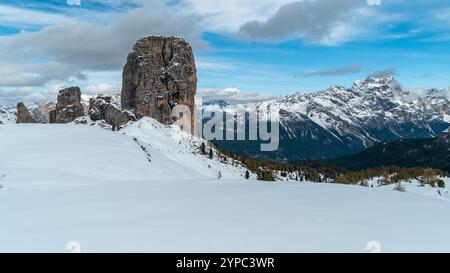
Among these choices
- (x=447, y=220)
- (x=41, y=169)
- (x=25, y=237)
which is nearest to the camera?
(x=25, y=237)

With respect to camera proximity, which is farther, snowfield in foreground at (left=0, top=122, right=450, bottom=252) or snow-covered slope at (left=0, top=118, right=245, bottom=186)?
snow-covered slope at (left=0, top=118, right=245, bottom=186)

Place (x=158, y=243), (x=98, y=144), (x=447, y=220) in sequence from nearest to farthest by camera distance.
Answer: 1. (x=158, y=243)
2. (x=447, y=220)
3. (x=98, y=144)

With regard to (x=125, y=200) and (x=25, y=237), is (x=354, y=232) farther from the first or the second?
(x=125, y=200)

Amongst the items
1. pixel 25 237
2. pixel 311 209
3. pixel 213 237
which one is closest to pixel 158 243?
pixel 213 237

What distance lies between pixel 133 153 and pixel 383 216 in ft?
157

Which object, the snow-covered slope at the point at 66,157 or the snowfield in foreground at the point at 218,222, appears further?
the snow-covered slope at the point at 66,157

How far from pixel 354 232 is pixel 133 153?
4976 cm

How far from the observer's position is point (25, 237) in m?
11.3

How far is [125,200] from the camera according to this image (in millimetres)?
17938

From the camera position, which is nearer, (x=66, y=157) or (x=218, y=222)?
(x=218, y=222)

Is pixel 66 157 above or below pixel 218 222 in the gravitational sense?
below
